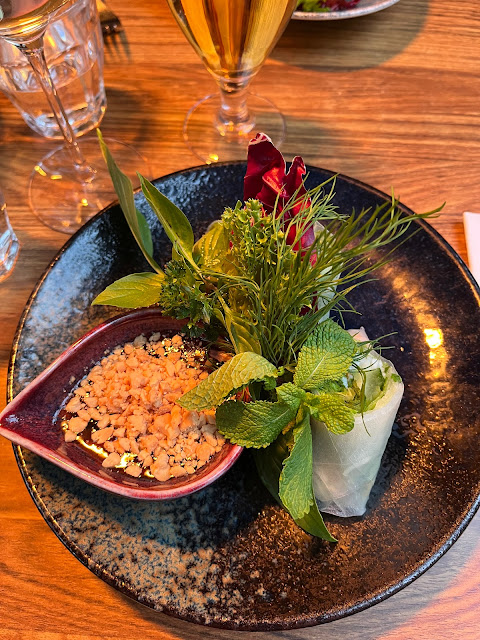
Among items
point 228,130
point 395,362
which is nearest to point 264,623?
point 395,362

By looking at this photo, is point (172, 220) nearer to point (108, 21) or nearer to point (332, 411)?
point (332, 411)

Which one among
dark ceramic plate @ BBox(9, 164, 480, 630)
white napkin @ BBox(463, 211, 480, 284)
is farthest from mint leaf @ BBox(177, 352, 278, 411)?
white napkin @ BBox(463, 211, 480, 284)

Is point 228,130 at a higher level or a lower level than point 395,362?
higher

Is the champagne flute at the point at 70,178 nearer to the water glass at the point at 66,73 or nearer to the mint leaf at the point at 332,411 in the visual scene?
the water glass at the point at 66,73

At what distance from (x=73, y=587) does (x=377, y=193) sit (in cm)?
59

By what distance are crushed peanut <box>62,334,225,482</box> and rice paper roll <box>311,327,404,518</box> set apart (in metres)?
0.11

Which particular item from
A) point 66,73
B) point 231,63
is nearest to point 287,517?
point 231,63

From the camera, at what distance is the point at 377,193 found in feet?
2.60

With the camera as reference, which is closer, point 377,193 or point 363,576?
point 363,576

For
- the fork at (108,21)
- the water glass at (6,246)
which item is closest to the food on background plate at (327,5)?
the fork at (108,21)

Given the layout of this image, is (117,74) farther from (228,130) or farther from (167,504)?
(167,504)

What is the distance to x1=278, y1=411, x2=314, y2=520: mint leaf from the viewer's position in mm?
540

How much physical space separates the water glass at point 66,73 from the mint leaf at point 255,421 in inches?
23.7

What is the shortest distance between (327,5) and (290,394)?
0.71 metres
